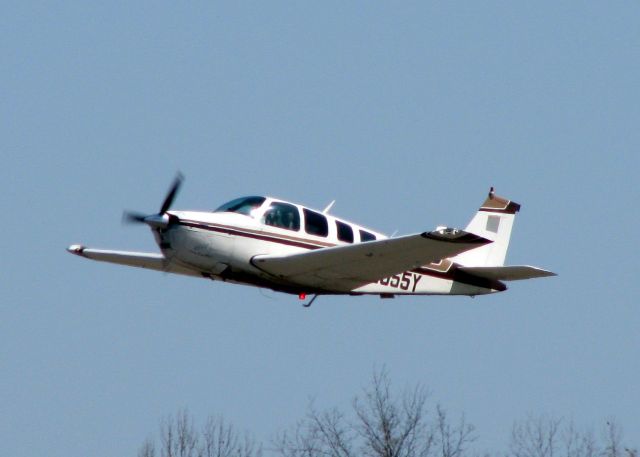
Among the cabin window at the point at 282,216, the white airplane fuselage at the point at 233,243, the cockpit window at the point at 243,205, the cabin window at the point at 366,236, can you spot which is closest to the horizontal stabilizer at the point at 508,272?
the cabin window at the point at 366,236

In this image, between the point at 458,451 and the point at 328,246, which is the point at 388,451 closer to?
the point at 458,451

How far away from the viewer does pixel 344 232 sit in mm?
25750

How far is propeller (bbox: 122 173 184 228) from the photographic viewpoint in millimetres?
24594

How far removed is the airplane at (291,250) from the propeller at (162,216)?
0.01m

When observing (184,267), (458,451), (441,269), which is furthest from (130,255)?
(458,451)

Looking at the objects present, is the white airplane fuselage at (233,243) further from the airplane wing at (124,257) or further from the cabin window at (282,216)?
the airplane wing at (124,257)

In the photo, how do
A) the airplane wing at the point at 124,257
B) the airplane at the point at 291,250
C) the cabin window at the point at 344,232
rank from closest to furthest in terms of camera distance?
the airplane at the point at 291,250 < the cabin window at the point at 344,232 < the airplane wing at the point at 124,257

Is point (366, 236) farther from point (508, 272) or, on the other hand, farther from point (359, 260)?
point (508, 272)

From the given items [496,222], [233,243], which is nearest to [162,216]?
[233,243]

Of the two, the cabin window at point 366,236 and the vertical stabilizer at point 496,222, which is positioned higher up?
the vertical stabilizer at point 496,222

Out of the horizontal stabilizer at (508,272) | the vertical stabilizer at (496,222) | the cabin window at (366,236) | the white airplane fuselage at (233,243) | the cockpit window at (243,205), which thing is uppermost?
the vertical stabilizer at (496,222)

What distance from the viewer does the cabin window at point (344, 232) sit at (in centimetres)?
2572

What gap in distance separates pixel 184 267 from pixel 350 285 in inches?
117

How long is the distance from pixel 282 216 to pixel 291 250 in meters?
0.61
